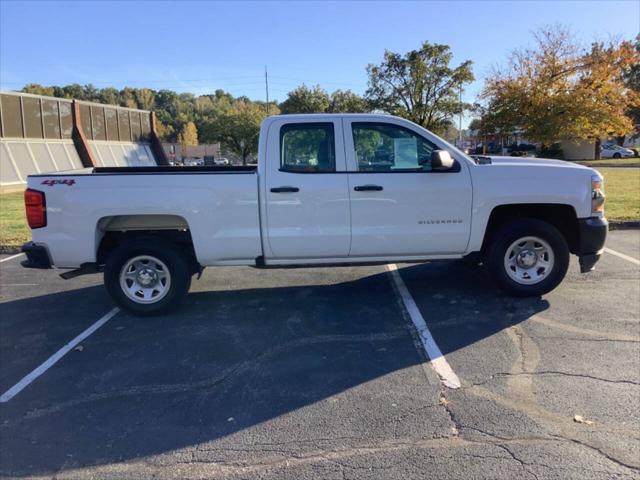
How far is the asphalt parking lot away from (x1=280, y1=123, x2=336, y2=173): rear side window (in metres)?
1.56

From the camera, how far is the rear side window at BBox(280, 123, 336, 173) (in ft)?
17.5

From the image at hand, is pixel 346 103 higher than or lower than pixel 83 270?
higher

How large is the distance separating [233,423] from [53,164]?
26.7 meters

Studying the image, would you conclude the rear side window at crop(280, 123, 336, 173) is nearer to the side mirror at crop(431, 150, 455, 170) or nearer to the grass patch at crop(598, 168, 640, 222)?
the side mirror at crop(431, 150, 455, 170)

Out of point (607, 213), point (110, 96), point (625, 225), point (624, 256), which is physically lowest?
point (624, 256)

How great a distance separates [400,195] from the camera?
209 inches

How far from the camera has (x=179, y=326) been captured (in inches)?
205

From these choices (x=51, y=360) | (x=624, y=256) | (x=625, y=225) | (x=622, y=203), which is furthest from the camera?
(x=622, y=203)

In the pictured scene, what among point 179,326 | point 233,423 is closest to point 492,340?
point 233,423

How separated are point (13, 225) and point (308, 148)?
29.1ft

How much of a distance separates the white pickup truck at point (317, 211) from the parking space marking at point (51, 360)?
352mm

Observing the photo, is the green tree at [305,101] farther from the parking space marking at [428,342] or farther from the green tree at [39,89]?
the green tree at [39,89]

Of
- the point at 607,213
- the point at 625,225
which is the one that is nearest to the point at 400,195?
the point at 625,225

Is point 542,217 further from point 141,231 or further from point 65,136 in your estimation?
point 65,136
